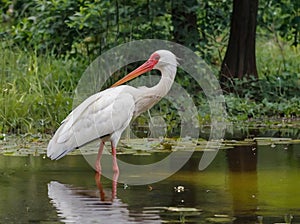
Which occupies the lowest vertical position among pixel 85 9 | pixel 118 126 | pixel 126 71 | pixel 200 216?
pixel 200 216

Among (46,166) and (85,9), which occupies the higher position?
(85,9)

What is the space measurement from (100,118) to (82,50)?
21.5ft

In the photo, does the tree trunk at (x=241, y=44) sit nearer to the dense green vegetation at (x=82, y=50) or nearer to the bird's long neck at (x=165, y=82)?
the dense green vegetation at (x=82, y=50)

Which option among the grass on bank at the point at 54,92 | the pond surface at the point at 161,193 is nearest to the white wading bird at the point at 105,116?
the pond surface at the point at 161,193

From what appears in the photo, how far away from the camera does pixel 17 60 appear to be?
13461 millimetres

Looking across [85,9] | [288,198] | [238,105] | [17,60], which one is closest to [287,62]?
[238,105]

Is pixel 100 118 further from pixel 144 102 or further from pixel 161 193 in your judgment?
pixel 161 193

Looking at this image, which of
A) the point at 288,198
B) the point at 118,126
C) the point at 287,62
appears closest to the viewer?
the point at 288,198

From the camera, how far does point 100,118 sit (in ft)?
30.4

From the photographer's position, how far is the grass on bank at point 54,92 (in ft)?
39.2

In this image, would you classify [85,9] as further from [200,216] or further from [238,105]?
[200,216]

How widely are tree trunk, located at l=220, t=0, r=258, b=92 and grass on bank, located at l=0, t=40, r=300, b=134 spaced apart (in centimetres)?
36

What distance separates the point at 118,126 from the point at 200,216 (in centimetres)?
272

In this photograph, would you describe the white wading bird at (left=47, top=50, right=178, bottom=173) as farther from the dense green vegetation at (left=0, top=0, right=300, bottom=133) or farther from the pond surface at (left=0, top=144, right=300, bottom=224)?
the dense green vegetation at (left=0, top=0, right=300, bottom=133)
